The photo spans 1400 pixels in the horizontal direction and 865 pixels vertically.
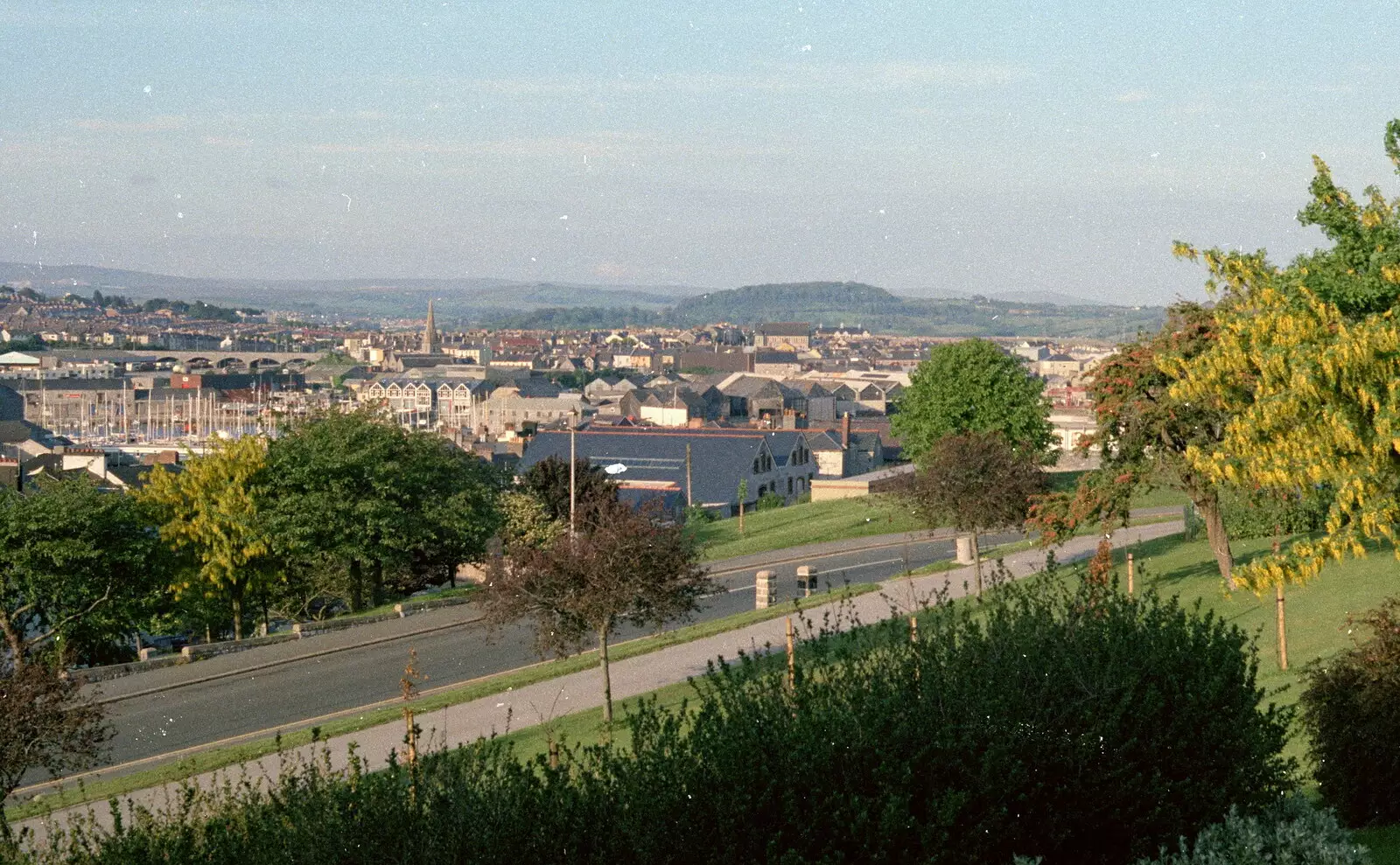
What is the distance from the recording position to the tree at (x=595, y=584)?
20.3 m

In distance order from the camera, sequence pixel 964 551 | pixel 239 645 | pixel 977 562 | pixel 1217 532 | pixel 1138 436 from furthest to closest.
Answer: pixel 964 551 → pixel 239 645 → pixel 1217 532 → pixel 977 562 → pixel 1138 436

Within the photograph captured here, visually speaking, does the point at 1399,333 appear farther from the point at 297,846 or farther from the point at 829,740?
the point at 297,846

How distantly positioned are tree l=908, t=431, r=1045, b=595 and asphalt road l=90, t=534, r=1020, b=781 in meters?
1.71

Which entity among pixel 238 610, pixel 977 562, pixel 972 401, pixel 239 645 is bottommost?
pixel 238 610

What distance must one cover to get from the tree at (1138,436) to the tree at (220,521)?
830 inches

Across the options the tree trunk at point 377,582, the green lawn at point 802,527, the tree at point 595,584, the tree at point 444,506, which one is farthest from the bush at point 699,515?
the tree at point 595,584

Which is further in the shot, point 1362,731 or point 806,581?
point 806,581

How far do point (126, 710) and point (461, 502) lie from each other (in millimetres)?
14921

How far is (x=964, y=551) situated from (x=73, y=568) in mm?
20553

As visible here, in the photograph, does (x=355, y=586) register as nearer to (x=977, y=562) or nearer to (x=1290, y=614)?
(x=977, y=562)

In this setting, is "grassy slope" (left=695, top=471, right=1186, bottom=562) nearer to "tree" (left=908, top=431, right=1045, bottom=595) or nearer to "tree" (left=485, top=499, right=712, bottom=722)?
"tree" (left=908, top=431, right=1045, bottom=595)

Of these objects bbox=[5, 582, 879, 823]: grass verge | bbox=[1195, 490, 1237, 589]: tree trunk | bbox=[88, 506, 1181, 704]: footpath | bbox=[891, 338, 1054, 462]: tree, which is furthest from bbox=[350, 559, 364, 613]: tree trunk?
bbox=[1195, 490, 1237, 589]: tree trunk

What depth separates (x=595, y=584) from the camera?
20.2 metres

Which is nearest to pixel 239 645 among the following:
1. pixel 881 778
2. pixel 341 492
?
pixel 341 492
